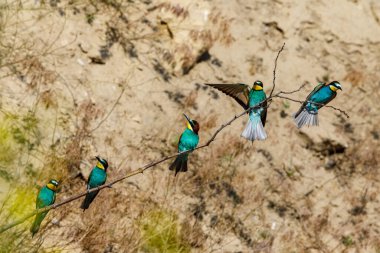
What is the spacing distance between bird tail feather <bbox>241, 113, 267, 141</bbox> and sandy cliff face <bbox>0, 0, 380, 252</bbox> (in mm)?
1423

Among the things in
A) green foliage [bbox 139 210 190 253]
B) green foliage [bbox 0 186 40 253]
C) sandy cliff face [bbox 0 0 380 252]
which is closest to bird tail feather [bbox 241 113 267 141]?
green foliage [bbox 139 210 190 253]

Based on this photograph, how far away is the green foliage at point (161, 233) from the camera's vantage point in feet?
18.4

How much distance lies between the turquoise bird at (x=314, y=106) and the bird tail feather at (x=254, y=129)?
424 mm

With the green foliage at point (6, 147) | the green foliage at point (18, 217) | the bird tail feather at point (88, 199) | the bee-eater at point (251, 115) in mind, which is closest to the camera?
the green foliage at point (18, 217)

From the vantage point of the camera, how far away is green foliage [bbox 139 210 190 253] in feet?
18.4

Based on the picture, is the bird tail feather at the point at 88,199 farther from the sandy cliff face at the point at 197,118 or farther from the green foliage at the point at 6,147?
the green foliage at the point at 6,147

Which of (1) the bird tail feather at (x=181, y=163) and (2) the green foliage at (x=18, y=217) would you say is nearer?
(2) the green foliage at (x=18, y=217)

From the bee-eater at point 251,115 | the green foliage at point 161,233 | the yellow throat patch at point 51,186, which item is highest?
the bee-eater at point 251,115

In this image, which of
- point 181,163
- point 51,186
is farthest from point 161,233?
point 51,186

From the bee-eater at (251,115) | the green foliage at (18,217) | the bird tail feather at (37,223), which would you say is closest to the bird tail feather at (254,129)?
the bee-eater at (251,115)

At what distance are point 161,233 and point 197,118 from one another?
180cm

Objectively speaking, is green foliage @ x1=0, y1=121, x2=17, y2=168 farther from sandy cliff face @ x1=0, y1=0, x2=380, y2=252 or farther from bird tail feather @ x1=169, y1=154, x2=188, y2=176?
bird tail feather @ x1=169, y1=154, x2=188, y2=176

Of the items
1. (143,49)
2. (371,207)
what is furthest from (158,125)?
(371,207)

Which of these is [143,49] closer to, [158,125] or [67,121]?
[158,125]
